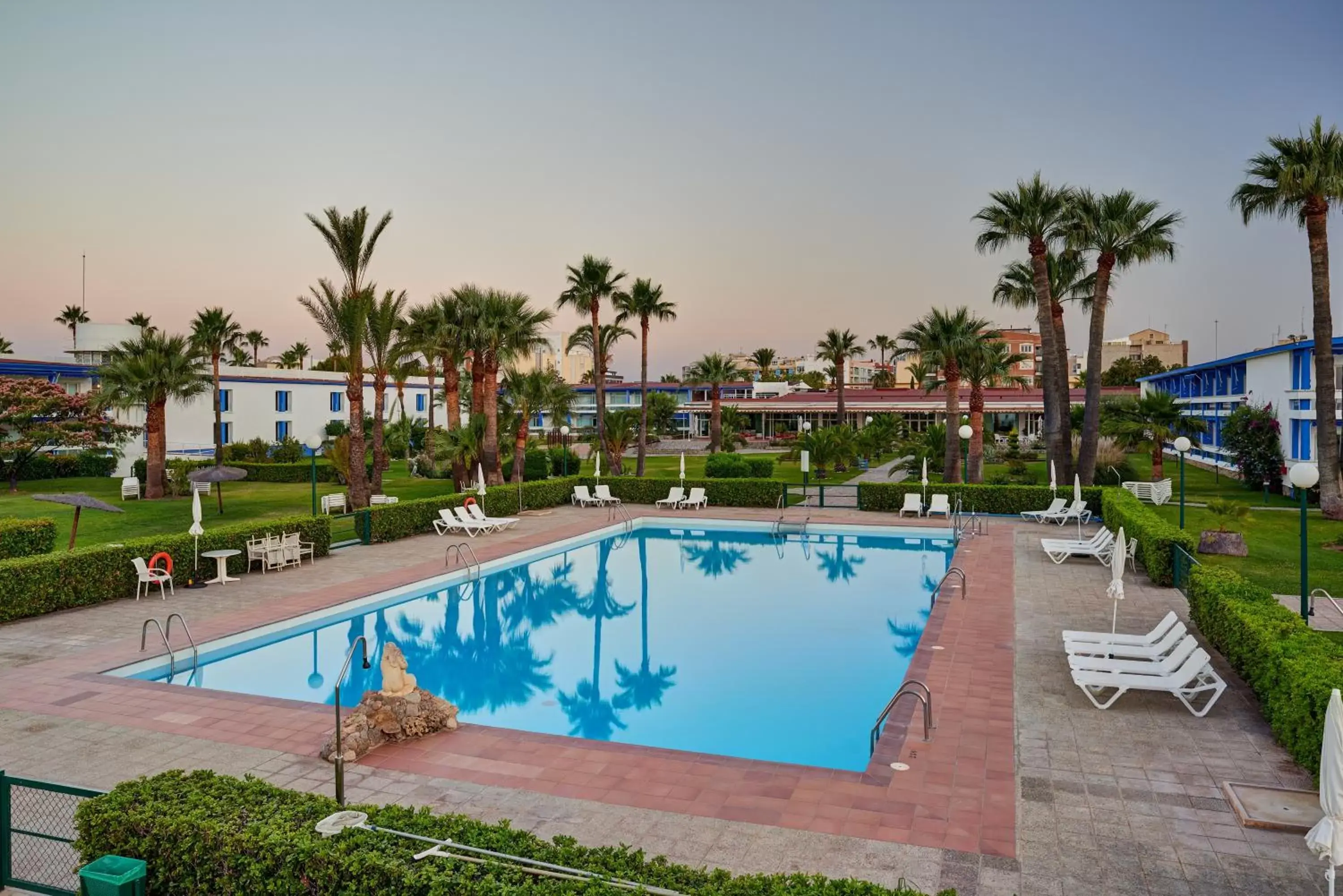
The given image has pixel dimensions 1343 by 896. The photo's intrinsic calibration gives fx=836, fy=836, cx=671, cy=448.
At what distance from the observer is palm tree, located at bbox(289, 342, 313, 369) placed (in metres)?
76.4

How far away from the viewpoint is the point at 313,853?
460cm

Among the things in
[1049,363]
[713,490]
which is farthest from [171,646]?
[1049,363]

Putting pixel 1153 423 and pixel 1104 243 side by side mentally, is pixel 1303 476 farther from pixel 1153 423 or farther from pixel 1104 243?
pixel 1153 423

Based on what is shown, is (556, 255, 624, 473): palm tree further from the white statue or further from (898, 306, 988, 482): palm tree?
the white statue

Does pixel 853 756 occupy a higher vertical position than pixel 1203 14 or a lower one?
lower

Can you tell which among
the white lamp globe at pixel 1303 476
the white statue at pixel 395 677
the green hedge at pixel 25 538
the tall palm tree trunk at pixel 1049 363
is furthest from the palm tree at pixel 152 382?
the white lamp globe at pixel 1303 476

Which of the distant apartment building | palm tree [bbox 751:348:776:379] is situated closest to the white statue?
palm tree [bbox 751:348:776:379]

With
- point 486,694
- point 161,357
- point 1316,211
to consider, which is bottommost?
point 486,694

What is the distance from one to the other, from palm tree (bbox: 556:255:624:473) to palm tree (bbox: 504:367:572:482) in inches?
84.6

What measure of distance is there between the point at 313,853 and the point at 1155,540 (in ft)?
46.0

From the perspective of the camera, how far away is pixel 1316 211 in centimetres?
2044

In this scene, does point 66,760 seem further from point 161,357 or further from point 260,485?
point 260,485

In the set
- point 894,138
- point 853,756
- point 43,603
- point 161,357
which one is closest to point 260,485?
point 161,357

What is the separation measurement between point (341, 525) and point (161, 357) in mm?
12751
